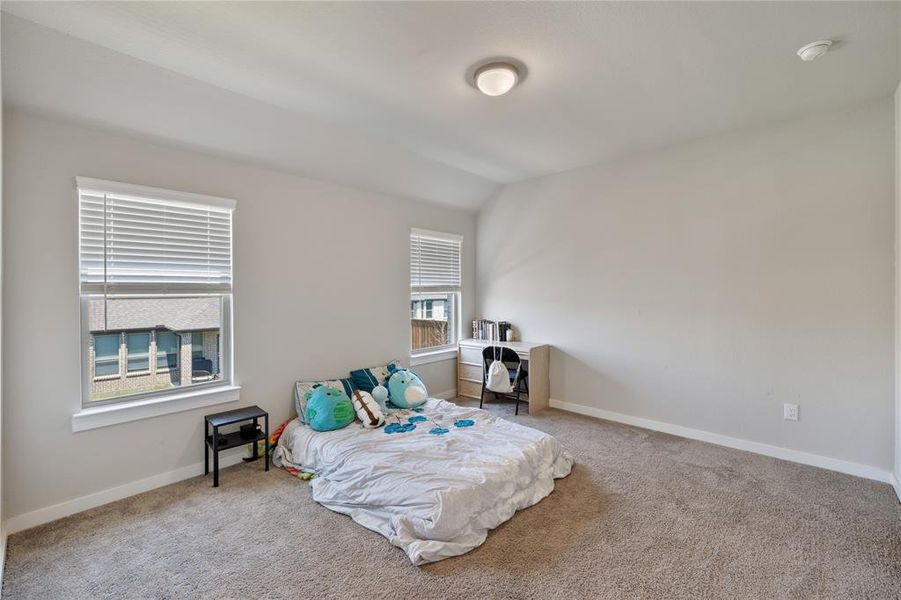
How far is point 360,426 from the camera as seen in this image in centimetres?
318

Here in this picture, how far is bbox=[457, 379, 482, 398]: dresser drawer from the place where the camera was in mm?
4773

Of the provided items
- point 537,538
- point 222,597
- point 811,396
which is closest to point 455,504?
point 537,538

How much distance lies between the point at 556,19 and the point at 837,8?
1.32m

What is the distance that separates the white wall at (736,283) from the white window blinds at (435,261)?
95cm

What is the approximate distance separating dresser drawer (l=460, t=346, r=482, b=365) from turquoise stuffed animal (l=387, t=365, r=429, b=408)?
113cm

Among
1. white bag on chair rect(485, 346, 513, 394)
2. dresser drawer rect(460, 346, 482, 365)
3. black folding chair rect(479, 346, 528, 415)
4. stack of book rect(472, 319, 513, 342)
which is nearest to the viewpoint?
white bag on chair rect(485, 346, 513, 394)

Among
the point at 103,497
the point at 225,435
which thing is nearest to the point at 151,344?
the point at 225,435

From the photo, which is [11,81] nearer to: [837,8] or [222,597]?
[222,597]

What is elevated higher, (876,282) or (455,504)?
(876,282)

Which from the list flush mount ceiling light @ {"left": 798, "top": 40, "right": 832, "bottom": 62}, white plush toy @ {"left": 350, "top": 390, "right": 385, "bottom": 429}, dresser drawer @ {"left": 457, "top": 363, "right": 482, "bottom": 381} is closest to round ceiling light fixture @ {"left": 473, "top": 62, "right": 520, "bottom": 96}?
flush mount ceiling light @ {"left": 798, "top": 40, "right": 832, "bottom": 62}

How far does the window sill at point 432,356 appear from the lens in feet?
14.8

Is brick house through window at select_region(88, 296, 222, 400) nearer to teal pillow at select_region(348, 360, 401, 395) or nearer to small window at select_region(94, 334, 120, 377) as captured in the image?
small window at select_region(94, 334, 120, 377)

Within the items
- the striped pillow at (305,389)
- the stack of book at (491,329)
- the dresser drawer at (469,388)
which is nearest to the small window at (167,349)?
the striped pillow at (305,389)

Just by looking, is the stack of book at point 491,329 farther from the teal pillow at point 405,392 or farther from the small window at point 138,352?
the small window at point 138,352
